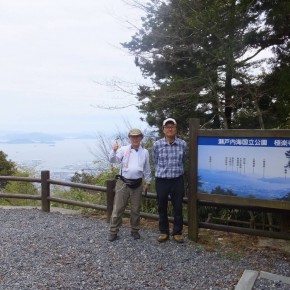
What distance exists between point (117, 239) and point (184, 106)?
17.9ft

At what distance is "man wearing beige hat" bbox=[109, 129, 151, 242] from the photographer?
5.04 metres

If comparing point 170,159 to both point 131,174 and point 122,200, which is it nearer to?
point 131,174

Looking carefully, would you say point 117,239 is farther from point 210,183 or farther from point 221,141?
point 221,141

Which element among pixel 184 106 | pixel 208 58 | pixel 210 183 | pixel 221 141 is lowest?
pixel 210 183

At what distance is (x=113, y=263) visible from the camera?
431 centimetres

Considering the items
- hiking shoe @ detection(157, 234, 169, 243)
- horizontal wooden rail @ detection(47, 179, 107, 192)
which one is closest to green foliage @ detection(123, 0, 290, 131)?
horizontal wooden rail @ detection(47, 179, 107, 192)

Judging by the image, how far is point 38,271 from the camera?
4059 millimetres

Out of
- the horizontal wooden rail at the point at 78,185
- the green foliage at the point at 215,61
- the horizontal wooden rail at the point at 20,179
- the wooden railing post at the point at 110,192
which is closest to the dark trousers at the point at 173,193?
the wooden railing post at the point at 110,192

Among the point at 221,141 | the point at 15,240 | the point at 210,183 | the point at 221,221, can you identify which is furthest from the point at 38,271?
the point at 221,221

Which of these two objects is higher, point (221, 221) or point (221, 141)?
point (221, 141)

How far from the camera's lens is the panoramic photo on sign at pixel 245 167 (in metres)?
4.46

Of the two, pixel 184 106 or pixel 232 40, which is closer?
pixel 232 40

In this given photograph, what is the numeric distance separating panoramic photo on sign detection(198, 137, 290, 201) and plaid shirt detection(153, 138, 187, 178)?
0.32 metres

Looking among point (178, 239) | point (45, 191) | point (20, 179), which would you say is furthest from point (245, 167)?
point (20, 179)
